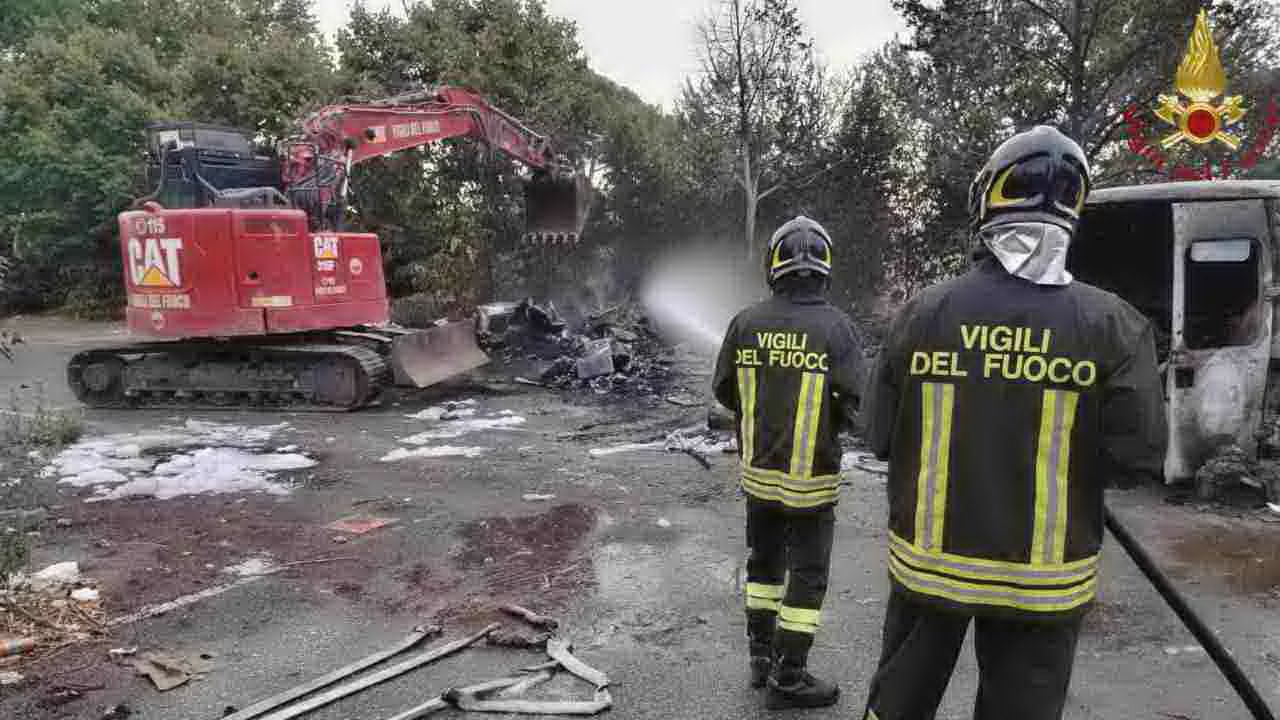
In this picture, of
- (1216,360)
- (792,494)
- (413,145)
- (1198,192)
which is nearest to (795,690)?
(792,494)

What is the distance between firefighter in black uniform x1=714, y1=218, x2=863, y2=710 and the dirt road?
289 mm

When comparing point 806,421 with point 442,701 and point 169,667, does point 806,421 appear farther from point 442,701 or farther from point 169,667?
point 169,667

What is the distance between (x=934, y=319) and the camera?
227 centimetres

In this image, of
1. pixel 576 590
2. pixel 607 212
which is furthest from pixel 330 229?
pixel 607 212

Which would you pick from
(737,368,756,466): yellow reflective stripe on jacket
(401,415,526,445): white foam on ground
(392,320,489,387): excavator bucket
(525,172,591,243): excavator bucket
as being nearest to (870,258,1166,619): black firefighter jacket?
(737,368,756,466): yellow reflective stripe on jacket

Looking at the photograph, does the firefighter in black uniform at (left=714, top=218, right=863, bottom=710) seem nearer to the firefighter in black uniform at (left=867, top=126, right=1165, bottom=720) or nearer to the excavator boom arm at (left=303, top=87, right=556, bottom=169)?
Result: the firefighter in black uniform at (left=867, top=126, right=1165, bottom=720)

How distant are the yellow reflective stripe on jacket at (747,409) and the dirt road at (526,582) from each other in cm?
106

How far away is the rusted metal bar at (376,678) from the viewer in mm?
3590

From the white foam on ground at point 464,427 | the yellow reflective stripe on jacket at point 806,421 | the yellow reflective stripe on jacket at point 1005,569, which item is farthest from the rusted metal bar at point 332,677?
the white foam on ground at point 464,427

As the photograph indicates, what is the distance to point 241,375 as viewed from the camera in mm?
10977

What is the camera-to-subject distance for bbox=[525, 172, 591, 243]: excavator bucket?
13984 millimetres

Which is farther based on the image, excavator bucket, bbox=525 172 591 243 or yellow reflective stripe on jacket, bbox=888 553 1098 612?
excavator bucket, bbox=525 172 591 243

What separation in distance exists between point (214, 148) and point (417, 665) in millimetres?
9395

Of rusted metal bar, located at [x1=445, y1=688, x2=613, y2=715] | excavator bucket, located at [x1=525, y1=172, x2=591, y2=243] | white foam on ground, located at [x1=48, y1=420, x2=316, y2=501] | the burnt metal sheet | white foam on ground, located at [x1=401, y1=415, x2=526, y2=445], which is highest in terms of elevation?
excavator bucket, located at [x1=525, y1=172, x2=591, y2=243]
